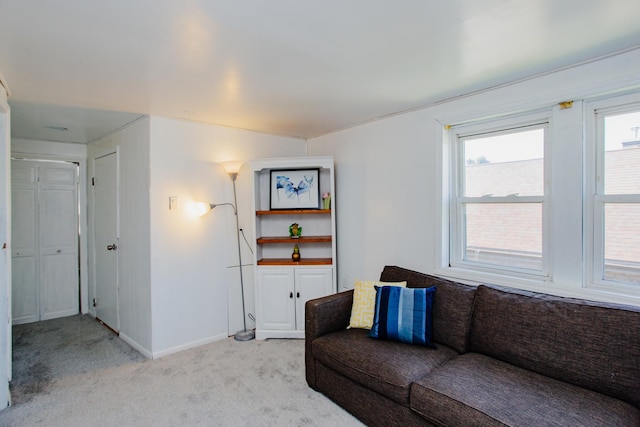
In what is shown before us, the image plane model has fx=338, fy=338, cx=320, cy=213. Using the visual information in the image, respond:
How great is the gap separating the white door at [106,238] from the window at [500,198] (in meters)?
3.54

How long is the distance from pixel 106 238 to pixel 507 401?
13.8 ft

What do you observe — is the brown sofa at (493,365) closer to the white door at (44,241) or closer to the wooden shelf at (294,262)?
the wooden shelf at (294,262)

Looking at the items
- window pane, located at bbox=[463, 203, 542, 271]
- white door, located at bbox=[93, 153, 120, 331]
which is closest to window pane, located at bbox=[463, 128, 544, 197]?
window pane, located at bbox=[463, 203, 542, 271]

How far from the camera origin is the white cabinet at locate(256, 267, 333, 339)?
3.52 meters

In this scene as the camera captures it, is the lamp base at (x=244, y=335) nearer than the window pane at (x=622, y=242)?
No

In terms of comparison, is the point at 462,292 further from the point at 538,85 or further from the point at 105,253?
the point at 105,253

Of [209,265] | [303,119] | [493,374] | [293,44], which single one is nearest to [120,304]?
[209,265]

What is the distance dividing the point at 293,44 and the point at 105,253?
11.7ft

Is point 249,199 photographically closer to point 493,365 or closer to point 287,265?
point 287,265

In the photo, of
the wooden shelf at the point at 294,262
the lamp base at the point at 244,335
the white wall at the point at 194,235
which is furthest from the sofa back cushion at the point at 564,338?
the white wall at the point at 194,235

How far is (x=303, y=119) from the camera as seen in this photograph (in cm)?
336

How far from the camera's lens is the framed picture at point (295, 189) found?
3.76 m

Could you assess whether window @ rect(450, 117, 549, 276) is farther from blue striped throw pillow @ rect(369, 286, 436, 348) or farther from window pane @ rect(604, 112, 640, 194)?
blue striped throw pillow @ rect(369, 286, 436, 348)

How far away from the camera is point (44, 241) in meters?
4.27
